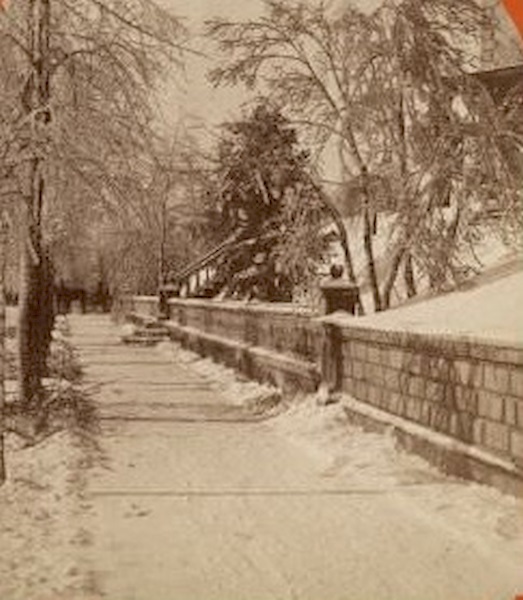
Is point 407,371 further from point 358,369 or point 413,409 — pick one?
point 358,369

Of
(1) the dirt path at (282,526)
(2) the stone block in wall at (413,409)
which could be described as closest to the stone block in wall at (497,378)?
(1) the dirt path at (282,526)

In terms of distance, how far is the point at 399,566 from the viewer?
716 centimetres

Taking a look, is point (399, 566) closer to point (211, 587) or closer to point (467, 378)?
point (211, 587)

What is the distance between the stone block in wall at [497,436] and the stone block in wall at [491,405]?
0.06 metres

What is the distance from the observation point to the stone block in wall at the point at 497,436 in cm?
898

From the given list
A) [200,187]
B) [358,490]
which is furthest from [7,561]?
[200,187]

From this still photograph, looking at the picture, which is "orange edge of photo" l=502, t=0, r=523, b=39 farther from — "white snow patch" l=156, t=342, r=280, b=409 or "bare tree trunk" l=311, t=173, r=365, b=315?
"bare tree trunk" l=311, t=173, r=365, b=315

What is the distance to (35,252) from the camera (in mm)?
13359

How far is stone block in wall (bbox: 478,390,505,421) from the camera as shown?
9141mm

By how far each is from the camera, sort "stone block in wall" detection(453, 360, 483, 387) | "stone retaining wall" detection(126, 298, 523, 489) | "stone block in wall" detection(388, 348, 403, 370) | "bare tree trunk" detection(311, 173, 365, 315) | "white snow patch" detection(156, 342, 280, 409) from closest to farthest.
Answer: "stone retaining wall" detection(126, 298, 523, 489), "stone block in wall" detection(453, 360, 483, 387), "stone block in wall" detection(388, 348, 403, 370), "white snow patch" detection(156, 342, 280, 409), "bare tree trunk" detection(311, 173, 365, 315)

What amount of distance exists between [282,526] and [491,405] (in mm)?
2159

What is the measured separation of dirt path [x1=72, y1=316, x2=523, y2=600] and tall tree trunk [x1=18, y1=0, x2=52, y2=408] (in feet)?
7.32

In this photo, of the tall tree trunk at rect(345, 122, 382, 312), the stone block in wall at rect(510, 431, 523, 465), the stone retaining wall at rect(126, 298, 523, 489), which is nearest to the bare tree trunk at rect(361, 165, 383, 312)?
the tall tree trunk at rect(345, 122, 382, 312)

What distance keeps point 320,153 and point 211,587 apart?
1497cm
